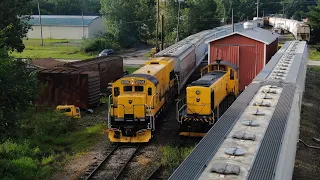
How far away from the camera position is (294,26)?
187ft

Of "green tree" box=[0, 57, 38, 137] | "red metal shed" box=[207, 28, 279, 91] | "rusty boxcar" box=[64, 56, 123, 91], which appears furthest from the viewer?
"rusty boxcar" box=[64, 56, 123, 91]

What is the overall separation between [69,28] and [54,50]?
1537 centimetres

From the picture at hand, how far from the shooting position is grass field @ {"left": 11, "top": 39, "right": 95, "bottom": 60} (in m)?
58.1

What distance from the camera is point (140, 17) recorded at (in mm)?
70938

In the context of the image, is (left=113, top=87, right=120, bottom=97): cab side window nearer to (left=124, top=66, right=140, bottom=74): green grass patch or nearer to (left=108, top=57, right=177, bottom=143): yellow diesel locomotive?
(left=108, top=57, right=177, bottom=143): yellow diesel locomotive

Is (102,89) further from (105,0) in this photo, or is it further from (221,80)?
(105,0)

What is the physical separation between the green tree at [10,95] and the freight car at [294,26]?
39.0 m

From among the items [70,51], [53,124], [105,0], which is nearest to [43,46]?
[70,51]

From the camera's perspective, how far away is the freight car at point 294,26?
47219mm

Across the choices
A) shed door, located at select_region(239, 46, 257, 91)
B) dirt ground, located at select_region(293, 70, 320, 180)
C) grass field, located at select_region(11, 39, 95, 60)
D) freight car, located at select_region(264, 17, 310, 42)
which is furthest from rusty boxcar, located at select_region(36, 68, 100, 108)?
freight car, located at select_region(264, 17, 310, 42)

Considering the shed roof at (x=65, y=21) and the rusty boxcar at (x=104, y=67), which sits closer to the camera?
the rusty boxcar at (x=104, y=67)

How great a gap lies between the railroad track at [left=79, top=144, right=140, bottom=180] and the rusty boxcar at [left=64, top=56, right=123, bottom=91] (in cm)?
1300

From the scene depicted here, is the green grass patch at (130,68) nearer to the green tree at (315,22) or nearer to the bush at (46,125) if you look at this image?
the bush at (46,125)

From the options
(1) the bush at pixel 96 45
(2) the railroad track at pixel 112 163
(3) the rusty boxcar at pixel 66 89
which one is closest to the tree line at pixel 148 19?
(1) the bush at pixel 96 45
